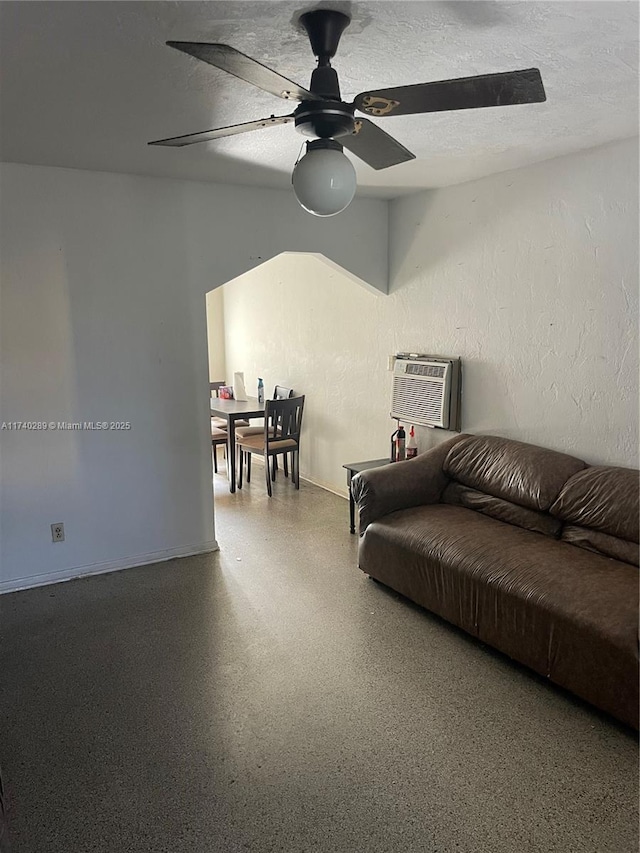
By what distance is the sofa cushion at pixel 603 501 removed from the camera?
2.62m

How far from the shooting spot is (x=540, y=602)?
2381 millimetres

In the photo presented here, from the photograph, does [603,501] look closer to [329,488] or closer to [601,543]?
[601,543]

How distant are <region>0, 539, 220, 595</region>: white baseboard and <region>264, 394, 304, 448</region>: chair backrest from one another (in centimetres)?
138

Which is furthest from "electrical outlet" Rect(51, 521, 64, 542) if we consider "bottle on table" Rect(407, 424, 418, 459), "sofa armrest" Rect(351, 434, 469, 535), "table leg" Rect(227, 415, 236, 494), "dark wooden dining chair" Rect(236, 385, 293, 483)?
"bottle on table" Rect(407, 424, 418, 459)

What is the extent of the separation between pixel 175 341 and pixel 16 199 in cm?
110

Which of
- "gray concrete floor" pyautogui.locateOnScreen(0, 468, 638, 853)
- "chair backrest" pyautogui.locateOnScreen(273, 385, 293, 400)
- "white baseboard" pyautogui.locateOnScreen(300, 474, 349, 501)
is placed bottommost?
Answer: "gray concrete floor" pyautogui.locateOnScreen(0, 468, 638, 853)

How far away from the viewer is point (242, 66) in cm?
144

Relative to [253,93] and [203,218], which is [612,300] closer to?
[253,93]

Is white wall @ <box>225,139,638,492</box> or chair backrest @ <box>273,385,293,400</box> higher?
white wall @ <box>225,139,638,492</box>

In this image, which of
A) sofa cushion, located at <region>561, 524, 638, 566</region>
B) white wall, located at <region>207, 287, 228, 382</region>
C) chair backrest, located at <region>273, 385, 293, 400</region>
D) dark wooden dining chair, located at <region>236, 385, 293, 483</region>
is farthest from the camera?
white wall, located at <region>207, 287, 228, 382</region>

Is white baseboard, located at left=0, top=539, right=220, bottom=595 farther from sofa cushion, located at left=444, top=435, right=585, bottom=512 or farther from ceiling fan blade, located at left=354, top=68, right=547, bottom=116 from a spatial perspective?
ceiling fan blade, located at left=354, top=68, right=547, bottom=116

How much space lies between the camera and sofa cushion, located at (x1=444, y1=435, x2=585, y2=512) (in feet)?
9.77

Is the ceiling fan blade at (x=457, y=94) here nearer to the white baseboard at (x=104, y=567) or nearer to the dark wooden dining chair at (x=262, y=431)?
the white baseboard at (x=104, y=567)

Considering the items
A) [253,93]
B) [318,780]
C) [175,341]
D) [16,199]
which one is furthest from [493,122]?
[318,780]
